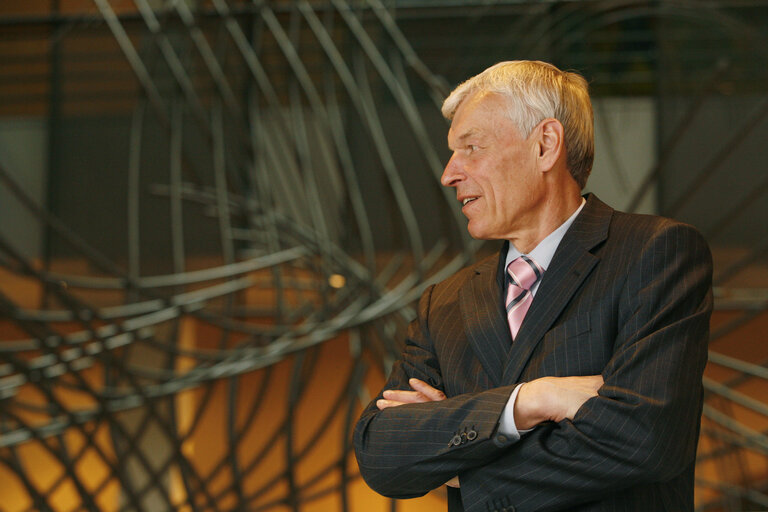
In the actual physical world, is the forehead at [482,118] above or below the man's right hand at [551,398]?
above

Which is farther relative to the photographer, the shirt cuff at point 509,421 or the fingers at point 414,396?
the fingers at point 414,396

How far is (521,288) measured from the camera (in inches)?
41.8

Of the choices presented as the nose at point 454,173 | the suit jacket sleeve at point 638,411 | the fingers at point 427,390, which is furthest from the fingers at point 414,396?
the nose at point 454,173

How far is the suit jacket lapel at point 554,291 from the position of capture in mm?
979

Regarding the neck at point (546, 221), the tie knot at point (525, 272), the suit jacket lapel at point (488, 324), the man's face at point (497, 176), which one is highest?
the man's face at point (497, 176)

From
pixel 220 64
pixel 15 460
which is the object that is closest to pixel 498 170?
pixel 15 460

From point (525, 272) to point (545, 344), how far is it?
0.11 meters

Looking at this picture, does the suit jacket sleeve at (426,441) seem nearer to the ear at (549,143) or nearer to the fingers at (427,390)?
the fingers at (427,390)

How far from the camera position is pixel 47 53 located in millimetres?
4766

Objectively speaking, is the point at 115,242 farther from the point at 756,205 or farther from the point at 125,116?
the point at 756,205

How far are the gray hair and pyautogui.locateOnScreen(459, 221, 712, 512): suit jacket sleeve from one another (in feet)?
0.52

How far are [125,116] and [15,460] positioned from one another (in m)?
3.56

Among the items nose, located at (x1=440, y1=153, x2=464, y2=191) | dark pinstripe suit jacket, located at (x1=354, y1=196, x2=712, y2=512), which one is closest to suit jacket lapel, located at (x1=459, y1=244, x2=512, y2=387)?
dark pinstripe suit jacket, located at (x1=354, y1=196, x2=712, y2=512)

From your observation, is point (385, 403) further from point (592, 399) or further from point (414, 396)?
point (592, 399)
